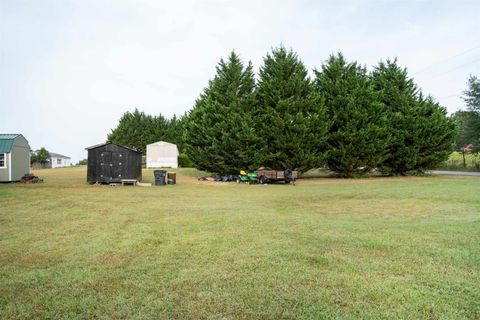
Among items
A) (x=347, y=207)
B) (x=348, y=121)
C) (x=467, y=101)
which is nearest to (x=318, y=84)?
(x=348, y=121)

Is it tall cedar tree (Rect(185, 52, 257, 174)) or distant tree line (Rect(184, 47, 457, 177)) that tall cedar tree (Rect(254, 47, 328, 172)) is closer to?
distant tree line (Rect(184, 47, 457, 177))

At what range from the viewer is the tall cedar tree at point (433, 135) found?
2803cm

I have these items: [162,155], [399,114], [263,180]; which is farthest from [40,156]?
[399,114]

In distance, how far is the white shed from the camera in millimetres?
52375

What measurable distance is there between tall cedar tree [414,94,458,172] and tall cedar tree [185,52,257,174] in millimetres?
15303

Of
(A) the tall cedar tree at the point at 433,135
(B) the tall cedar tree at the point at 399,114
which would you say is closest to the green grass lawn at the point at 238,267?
(B) the tall cedar tree at the point at 399,114

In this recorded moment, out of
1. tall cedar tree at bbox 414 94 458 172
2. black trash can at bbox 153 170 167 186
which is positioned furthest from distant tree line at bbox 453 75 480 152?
black trash can at bbox 153 170 167 186

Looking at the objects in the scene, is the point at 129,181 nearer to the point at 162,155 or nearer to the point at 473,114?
the point at 162,155

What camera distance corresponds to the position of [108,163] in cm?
2317

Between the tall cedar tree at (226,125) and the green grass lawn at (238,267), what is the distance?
662 inches

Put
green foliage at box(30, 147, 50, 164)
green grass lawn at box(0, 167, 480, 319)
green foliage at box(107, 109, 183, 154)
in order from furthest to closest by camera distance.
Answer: green foliage at box(107, 109, 183, 154) < green foliage at box(30, 147, 50, 164) < green grass lawn at box(0, 167, 480, 319)

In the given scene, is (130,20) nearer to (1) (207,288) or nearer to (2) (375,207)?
(2) (375,207)

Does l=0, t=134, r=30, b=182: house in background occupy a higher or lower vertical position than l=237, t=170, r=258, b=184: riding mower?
higher

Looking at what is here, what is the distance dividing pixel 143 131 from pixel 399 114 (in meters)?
50.6
